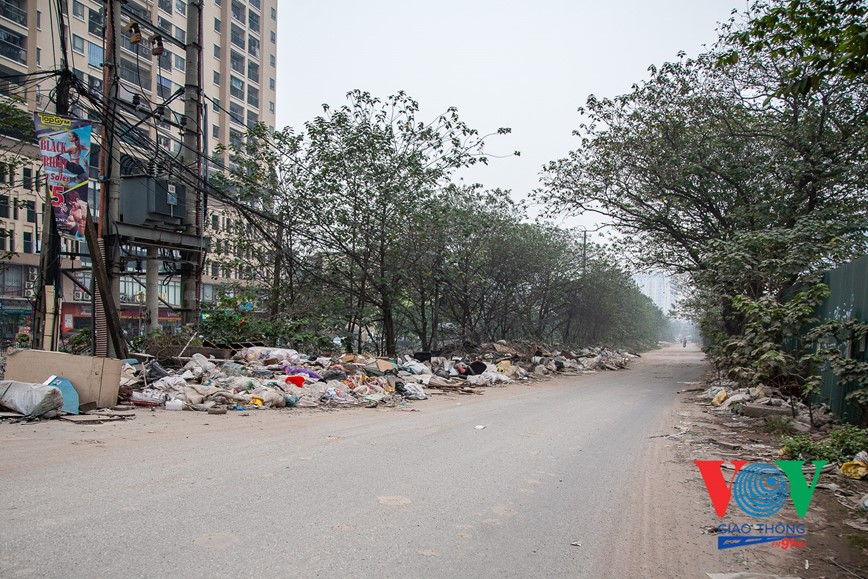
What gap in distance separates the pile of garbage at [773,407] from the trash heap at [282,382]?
5960 millimetres

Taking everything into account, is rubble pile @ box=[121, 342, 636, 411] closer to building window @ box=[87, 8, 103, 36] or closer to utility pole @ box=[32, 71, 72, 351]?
utility pole @ box=[32, 71, 72, 351]

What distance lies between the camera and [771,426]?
881 centimetres

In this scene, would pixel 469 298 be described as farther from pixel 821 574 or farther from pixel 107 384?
pixel 821 574

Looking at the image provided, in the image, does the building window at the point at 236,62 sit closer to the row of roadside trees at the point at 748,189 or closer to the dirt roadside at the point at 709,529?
the row of roadside trees at the point at 748,189

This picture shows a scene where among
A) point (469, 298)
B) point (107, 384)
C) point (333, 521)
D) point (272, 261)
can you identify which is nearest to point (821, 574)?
point (333, 521)

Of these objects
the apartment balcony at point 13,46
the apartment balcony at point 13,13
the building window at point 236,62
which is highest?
the building window at point 236,62

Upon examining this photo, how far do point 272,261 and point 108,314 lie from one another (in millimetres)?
10207

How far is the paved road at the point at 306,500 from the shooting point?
345 centimetres

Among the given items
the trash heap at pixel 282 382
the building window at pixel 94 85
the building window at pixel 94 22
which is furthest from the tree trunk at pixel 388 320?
the building window at pixel 94 22

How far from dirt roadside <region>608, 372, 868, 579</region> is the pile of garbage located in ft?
7.32

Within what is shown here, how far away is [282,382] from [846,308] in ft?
32.6

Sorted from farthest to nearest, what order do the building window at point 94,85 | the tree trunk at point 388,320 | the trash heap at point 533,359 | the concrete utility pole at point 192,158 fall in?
the trash heap at point 533,359, the tree trunk at point 388,320, the concrete utility pole at point 192,158, the building window at point 94,85

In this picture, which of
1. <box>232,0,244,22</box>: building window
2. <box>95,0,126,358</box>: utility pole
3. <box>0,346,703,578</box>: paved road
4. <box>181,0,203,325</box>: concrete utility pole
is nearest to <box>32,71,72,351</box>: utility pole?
<box>95,0,126,358</box>: utility pole


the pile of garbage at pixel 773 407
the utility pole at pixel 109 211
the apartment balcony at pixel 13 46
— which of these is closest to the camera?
the pile of garbage at pixel 773 407
